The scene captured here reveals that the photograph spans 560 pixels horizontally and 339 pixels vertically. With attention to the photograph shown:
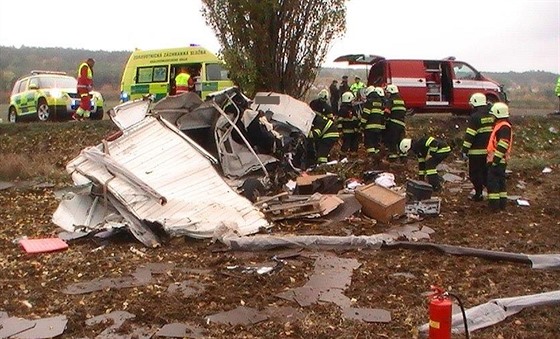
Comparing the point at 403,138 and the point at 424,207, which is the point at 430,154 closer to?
the point at 424,207

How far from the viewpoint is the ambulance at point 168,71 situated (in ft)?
52.8

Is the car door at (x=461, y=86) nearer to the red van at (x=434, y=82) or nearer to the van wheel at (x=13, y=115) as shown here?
the red van at (x=434, y=82)

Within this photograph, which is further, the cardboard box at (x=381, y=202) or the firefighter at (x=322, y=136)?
the firefighter at (x=322, y=136)

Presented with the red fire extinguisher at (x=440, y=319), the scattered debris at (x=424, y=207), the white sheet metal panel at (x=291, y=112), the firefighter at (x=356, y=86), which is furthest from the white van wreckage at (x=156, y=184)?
the firefighter at (x=356, y=86)

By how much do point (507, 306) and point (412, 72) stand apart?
1059cm

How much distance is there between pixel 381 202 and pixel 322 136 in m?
3.33

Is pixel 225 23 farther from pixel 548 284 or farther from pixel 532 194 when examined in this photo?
pixel 548 284

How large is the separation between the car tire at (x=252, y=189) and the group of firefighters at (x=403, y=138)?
86.4 inches

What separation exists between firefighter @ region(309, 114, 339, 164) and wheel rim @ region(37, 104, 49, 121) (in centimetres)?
832

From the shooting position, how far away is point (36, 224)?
8.37 metres

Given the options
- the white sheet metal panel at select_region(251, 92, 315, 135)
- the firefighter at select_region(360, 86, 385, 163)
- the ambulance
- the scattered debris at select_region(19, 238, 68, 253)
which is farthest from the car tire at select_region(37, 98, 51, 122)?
the scattered debris at select_region(19, 238, 68, 253)

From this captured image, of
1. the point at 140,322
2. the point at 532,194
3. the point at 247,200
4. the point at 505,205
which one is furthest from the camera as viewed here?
the point at 532,194

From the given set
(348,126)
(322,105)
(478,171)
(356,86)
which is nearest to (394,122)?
(348,126)

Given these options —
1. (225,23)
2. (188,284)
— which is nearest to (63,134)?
(225,23)
